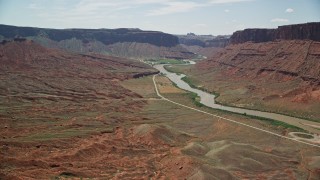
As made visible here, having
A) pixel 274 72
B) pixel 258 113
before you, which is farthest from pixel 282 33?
pixel 258 113

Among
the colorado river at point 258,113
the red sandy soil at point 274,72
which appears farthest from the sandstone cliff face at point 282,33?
the colorado river at point 258,113

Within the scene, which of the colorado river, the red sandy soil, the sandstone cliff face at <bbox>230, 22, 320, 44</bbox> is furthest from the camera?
the sandstone cliff face at <bbox>230, 22, 320, 44</bbox>

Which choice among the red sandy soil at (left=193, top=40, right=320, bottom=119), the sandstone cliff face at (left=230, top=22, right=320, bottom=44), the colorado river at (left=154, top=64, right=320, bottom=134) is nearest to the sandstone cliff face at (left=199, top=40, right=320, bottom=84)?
the red sandy soil at (left=193, top=40, right=320, bottom=119)

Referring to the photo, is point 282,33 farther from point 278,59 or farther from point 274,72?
point 274,72

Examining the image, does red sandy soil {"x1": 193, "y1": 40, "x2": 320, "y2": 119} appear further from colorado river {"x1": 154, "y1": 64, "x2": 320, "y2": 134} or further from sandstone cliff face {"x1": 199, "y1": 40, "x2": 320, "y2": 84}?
colorado river {"x1": 154, "y1": 64, "x2": 320, "y2": 134}

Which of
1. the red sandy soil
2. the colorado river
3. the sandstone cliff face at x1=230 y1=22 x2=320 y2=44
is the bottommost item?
the colorado river

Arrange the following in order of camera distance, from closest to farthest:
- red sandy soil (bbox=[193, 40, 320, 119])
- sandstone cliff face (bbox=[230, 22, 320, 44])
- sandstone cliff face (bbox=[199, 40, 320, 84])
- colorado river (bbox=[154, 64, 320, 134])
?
colorado river (bbox=[154, 64, 320, 134]) < red sandy soil (bbox=[193, 40, 320, 119]) < sandstone cliff face (bbox=[199, 40, 320, 84]) < sandstone cliff face (bbox=[230, 22, 320, 44])

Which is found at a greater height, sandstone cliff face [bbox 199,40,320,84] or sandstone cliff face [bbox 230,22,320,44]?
sandstone cliff face [bbox 230,22,320,44]

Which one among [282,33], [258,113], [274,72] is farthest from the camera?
[282,33]

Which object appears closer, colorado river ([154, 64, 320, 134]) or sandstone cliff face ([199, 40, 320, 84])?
colorado river ([154, 64, 320, 134])
